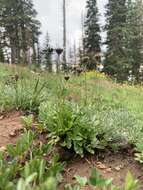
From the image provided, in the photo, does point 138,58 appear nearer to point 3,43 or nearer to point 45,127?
point 3,43

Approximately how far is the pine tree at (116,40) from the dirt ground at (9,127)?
3457 cm

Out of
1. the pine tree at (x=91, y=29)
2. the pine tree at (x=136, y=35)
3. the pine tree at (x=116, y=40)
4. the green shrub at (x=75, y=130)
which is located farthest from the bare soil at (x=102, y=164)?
the pine tree at (x=91, y=29)

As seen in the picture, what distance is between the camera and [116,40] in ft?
140

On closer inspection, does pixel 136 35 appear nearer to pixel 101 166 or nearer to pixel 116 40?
pixel 116 40

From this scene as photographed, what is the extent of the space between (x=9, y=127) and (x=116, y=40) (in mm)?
37506

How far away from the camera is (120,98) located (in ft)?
36.5

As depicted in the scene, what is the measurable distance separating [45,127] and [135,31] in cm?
4103

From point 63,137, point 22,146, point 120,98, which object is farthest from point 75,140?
point 120,98

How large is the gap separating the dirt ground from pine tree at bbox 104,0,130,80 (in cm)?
3457

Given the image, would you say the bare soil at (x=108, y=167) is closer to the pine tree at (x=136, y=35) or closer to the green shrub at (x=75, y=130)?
the green shrub at (x=75, y=130)

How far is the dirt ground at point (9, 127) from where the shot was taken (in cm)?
569

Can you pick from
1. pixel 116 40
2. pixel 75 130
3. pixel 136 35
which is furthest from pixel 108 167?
pixel 136 35

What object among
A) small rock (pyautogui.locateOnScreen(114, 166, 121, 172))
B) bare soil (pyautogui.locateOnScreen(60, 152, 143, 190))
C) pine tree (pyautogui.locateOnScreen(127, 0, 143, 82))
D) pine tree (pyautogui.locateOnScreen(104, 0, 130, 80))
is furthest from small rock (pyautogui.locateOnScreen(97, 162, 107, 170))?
pine tree (pyautogui.locateOnScreen(127, 0, 143, 82))

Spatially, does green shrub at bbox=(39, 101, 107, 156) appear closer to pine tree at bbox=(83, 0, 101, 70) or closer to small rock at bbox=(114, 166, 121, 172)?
small rock at bbox=(114, 166, 121, 172)
